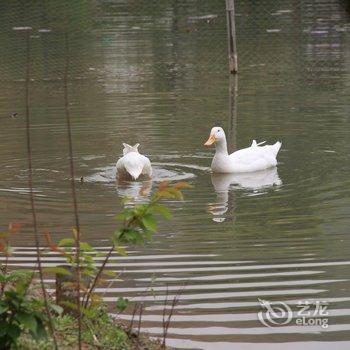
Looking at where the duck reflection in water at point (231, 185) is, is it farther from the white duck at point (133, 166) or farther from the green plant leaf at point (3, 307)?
the green plant leaf at point (3, 307)

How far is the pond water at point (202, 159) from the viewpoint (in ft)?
28.7

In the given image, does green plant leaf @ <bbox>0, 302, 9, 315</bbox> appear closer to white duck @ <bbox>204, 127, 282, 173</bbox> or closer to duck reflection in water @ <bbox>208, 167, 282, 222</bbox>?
duck reflection in water @ <bbox>208, 167, 282, 222</bbox>

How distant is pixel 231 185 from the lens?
1386 centimetres

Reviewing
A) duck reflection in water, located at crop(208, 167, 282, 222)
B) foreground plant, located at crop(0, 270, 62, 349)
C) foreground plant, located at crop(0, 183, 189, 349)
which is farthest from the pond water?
foreground plant, located at crop(0, 270, 62, 349)

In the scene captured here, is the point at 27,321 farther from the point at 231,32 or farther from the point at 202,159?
the point at 231,32

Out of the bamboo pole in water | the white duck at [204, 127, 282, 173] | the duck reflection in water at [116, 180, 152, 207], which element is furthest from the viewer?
the bamboo pole in water

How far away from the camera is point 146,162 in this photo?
14.0m

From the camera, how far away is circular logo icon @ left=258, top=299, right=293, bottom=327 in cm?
809

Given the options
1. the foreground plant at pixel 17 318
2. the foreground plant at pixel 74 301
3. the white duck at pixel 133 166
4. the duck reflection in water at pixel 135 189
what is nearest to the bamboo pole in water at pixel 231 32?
the white duck at pixel 133 166

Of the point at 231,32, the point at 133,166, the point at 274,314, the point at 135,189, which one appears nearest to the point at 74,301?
the point at 274,314

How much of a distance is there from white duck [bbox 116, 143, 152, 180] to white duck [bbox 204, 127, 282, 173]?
97cm

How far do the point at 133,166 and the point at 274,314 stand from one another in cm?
576

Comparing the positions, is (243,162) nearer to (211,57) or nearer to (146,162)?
(146,162)

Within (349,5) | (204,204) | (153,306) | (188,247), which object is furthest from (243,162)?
(349,5)
